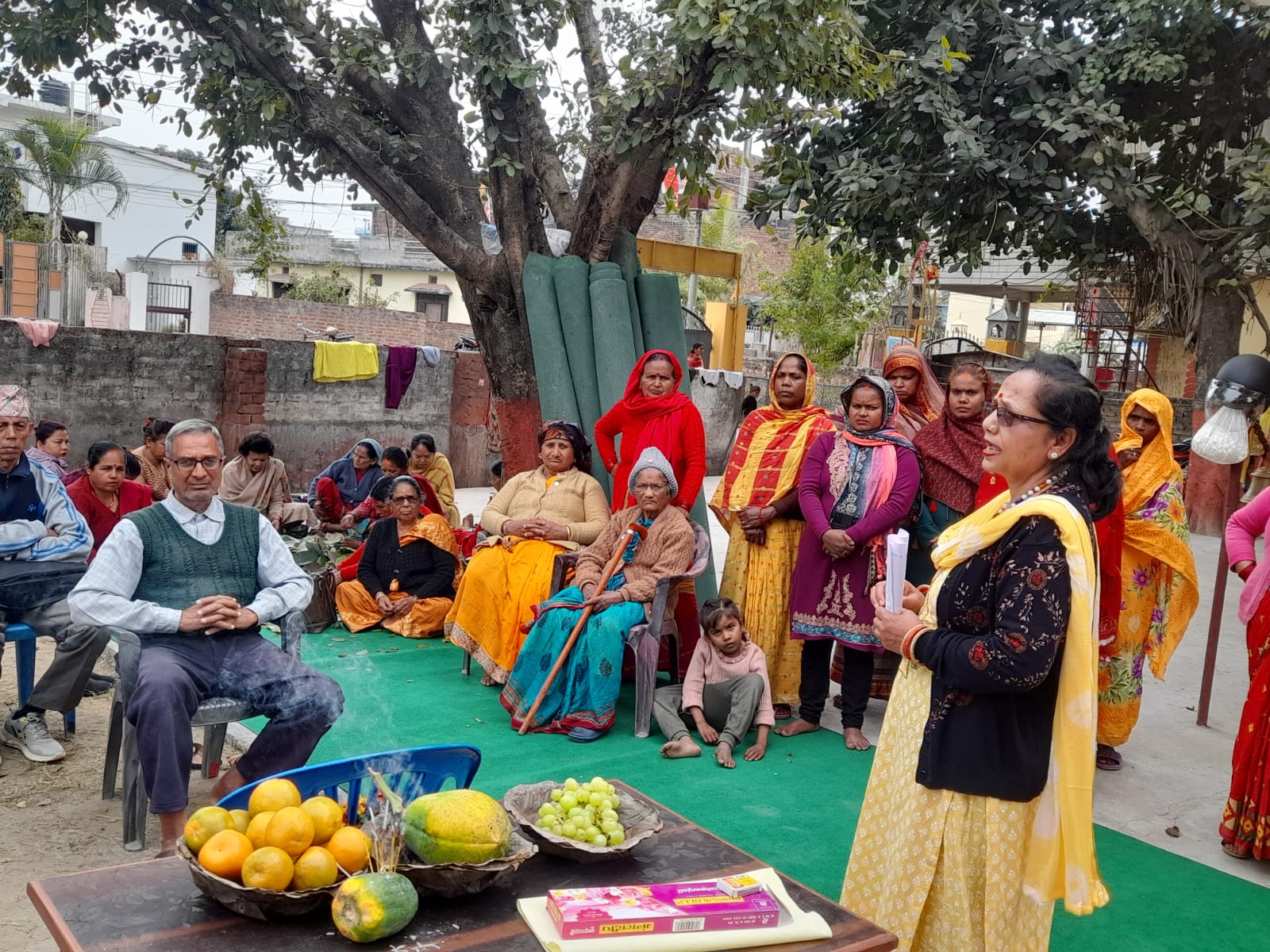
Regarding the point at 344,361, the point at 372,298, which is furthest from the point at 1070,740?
the point at 372,298

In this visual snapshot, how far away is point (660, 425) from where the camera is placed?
19.6 ft

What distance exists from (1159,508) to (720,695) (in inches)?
87.9

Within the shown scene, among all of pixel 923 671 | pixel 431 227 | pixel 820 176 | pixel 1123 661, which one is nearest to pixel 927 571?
pixel 1123 661

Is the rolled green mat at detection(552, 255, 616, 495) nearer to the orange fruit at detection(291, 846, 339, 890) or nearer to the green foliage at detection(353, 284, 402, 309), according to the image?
the orange fruit at detection(291, 846, 339, 890)

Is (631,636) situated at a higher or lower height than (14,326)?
lower

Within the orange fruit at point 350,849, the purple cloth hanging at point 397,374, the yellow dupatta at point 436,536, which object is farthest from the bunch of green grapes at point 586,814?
the purple cloth hanging at point 397,374

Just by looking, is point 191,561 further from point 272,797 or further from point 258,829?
point 258,829

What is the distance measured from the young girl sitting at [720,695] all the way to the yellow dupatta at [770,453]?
0.67m

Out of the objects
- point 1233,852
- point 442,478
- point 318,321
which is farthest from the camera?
point 318,321

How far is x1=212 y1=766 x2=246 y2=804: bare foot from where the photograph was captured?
3795 mm

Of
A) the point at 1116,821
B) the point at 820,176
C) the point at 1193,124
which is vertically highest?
the point at 1193,124

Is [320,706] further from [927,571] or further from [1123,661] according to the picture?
[1123,661]

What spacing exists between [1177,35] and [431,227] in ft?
20.0

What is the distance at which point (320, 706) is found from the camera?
381cm
